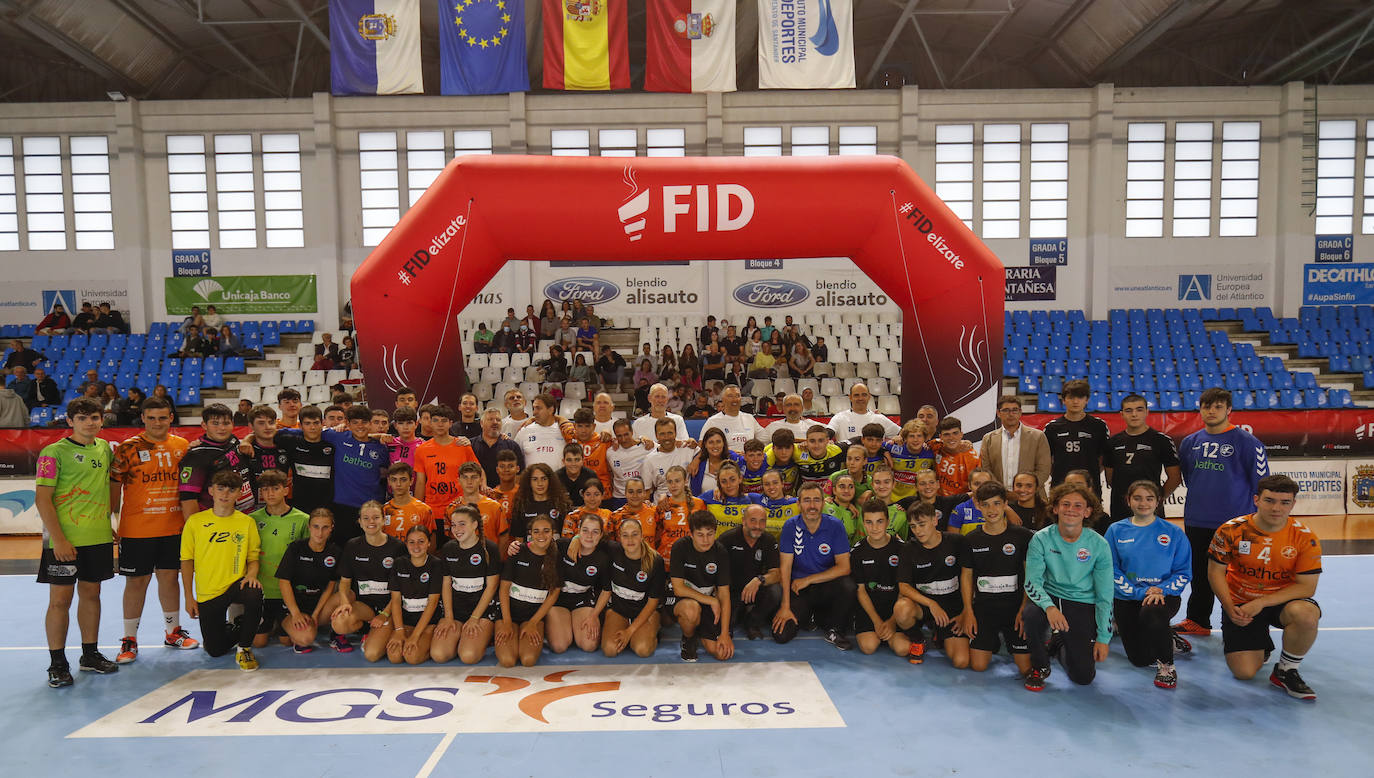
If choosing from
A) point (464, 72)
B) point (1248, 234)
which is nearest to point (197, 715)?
point (464, 72)

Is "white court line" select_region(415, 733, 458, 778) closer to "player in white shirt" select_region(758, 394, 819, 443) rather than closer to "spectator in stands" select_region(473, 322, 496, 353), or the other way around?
"player in white shirt" select_region(758, 394, 819, 443)

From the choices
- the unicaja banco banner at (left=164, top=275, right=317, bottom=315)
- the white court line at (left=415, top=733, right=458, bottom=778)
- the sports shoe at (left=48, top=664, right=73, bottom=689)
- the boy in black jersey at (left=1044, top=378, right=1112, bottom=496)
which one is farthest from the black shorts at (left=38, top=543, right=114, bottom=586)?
the unicaja banco banner at (left=164, top=275, right=317, bottom=315)

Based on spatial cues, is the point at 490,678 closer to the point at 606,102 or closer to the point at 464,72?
the point at 464,72

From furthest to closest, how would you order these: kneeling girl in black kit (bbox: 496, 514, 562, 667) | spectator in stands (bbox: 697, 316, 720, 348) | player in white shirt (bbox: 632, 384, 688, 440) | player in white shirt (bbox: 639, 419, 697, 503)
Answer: spectator in stands (bbox: 697, 316, 720, 348), player in white shirt (bbox: 632, 384, 688, 440), player in white shirt (bbox: 639, 419, 697, 503), kneeling girl in black kit (bbox: 496, 514, 562, 667)

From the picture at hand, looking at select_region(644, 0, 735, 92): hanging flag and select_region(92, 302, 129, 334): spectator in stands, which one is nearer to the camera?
select_region(644, 0, 735, 92): hanging flag

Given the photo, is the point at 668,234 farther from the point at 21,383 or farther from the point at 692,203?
the point at 21,383

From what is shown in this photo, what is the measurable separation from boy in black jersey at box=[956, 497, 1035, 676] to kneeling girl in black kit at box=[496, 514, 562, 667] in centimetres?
314

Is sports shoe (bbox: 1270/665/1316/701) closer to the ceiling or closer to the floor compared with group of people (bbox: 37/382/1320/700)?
closer to the floor

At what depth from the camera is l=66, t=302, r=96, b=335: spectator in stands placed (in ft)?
61.8

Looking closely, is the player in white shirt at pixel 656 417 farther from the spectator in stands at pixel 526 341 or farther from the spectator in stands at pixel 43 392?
the spectator in stands at pixel 43 392

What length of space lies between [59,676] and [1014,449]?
7821 mm

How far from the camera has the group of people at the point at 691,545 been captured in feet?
17.6

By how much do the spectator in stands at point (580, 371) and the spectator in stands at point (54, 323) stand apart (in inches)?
527

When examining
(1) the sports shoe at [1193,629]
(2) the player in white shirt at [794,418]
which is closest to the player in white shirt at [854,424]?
(2) the player in white shirt at [794,418]
